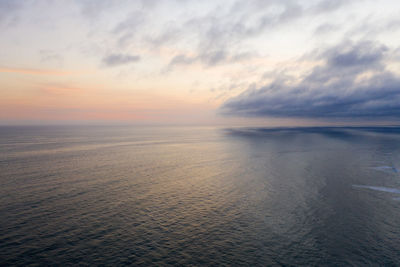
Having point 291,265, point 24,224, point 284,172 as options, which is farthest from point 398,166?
point 24,224

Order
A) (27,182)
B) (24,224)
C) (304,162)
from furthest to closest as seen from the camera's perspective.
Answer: (304,162) → (27,182) → (24,224)

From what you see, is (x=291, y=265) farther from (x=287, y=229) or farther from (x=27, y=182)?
(x=27, y=182)

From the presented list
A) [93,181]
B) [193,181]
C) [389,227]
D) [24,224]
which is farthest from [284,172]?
[24,224]

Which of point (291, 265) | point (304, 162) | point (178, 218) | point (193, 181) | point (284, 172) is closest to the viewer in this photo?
point (291, 265)

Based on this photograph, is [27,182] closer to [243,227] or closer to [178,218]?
[178,218]

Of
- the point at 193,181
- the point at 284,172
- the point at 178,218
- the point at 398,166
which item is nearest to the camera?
the point at 178,218

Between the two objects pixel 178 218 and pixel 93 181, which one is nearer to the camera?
pixel 178 218

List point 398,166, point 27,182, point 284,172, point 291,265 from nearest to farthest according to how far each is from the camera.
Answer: point 291,265
point 27,182
point 284,172
point 398,166

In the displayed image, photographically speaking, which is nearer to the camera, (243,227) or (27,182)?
(243,227)
